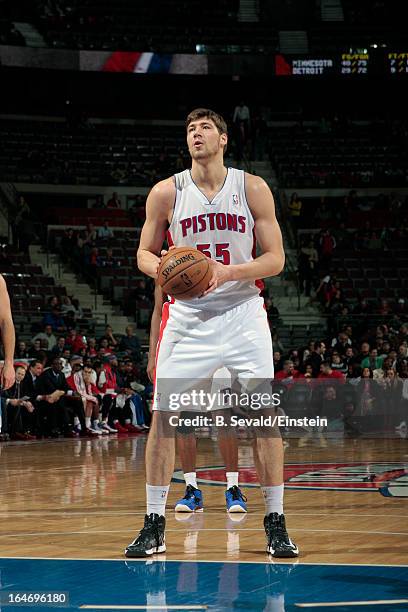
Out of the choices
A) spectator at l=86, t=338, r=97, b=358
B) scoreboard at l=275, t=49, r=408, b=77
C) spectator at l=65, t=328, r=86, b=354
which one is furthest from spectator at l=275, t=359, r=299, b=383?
scoreboard at l=275, t=49, r=408, b=77

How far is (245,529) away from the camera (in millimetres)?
6539

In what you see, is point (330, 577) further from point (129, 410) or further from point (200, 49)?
point (200, 49)

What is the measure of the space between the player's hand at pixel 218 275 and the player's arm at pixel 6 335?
4.76 feet

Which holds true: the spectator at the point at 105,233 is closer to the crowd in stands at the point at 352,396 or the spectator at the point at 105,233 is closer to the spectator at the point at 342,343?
the spectator at the point at 342,343

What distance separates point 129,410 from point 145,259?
42.4ft

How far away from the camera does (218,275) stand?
534 centimetres

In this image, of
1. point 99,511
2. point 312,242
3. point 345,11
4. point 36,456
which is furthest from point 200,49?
point 99,511

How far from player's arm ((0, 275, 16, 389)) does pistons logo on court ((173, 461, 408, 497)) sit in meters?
3.59

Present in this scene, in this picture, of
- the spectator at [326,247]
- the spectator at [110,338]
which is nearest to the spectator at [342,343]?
the spectator at [110,338]

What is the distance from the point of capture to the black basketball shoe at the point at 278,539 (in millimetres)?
5422

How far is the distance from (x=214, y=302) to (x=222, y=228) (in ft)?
1.37

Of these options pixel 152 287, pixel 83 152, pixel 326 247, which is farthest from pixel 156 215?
pixel 83 152

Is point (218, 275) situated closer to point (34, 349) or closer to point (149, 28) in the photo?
point (34, 349)

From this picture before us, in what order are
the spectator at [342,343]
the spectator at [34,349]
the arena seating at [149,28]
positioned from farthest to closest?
1. the arena seating at [149,28]
2. the spectator at [342,343]
3. the spectator at [34,349]
